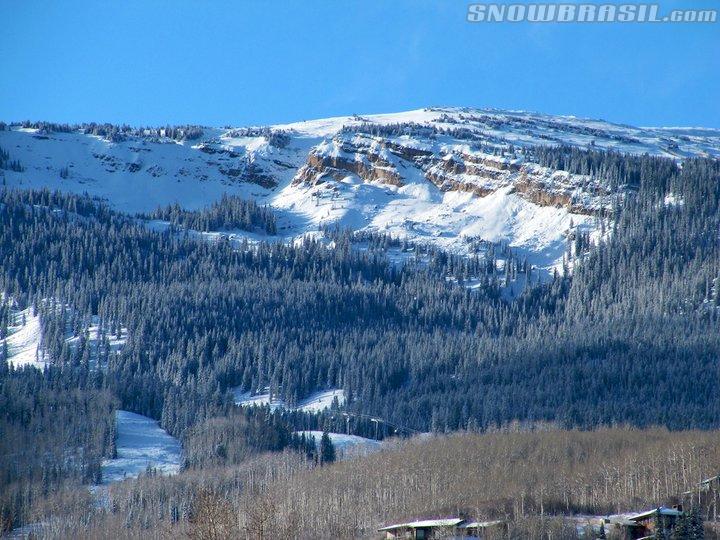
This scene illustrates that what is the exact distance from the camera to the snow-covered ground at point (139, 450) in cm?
15788

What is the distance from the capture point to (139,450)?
16838 cm

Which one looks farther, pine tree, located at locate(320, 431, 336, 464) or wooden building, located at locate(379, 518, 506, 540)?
pine tree, located at locate(320, 431, 336, 464)

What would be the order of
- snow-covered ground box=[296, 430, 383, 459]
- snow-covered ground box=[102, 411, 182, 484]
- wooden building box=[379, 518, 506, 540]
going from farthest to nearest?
1. snow-covered ground box=[296, 430, 383, 459]
2. snow-covered ground box=[102, 411, 182, 484]
3. wooden building box=[379, 518, 506, 540]

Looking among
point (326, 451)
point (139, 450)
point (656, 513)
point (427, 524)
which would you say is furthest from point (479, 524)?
point (139, 450)

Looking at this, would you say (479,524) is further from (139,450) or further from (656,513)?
(139,450)

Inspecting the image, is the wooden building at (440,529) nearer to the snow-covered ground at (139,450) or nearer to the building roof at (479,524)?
the building roof at (479,524)

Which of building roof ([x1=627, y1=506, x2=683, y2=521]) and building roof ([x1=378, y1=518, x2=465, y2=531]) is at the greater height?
building roof ([x1=627, y1=506, x2=683, y2=521])

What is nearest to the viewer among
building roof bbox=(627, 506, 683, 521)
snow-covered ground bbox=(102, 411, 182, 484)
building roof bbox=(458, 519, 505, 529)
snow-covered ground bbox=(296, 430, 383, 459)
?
building roof bbox=(627, 506, 683, 521)

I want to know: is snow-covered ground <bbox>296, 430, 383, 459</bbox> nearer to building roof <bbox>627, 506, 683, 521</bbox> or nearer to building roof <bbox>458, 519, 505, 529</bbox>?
building roof <bbox>458, 519, 505, 529</bbox>

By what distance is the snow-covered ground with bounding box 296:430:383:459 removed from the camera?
6540 inches

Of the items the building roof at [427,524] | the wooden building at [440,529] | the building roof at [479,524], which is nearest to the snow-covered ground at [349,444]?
the building roof at [427,524]

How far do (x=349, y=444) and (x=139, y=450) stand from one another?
29.7 meters

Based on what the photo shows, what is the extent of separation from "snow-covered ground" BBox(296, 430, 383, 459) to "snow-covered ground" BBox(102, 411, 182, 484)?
19.8 m

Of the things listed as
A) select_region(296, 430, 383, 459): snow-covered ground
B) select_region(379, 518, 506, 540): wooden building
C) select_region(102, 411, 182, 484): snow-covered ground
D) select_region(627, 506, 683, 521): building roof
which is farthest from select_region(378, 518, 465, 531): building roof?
select_region(102, 411, 182, 484): snow-covered ground
